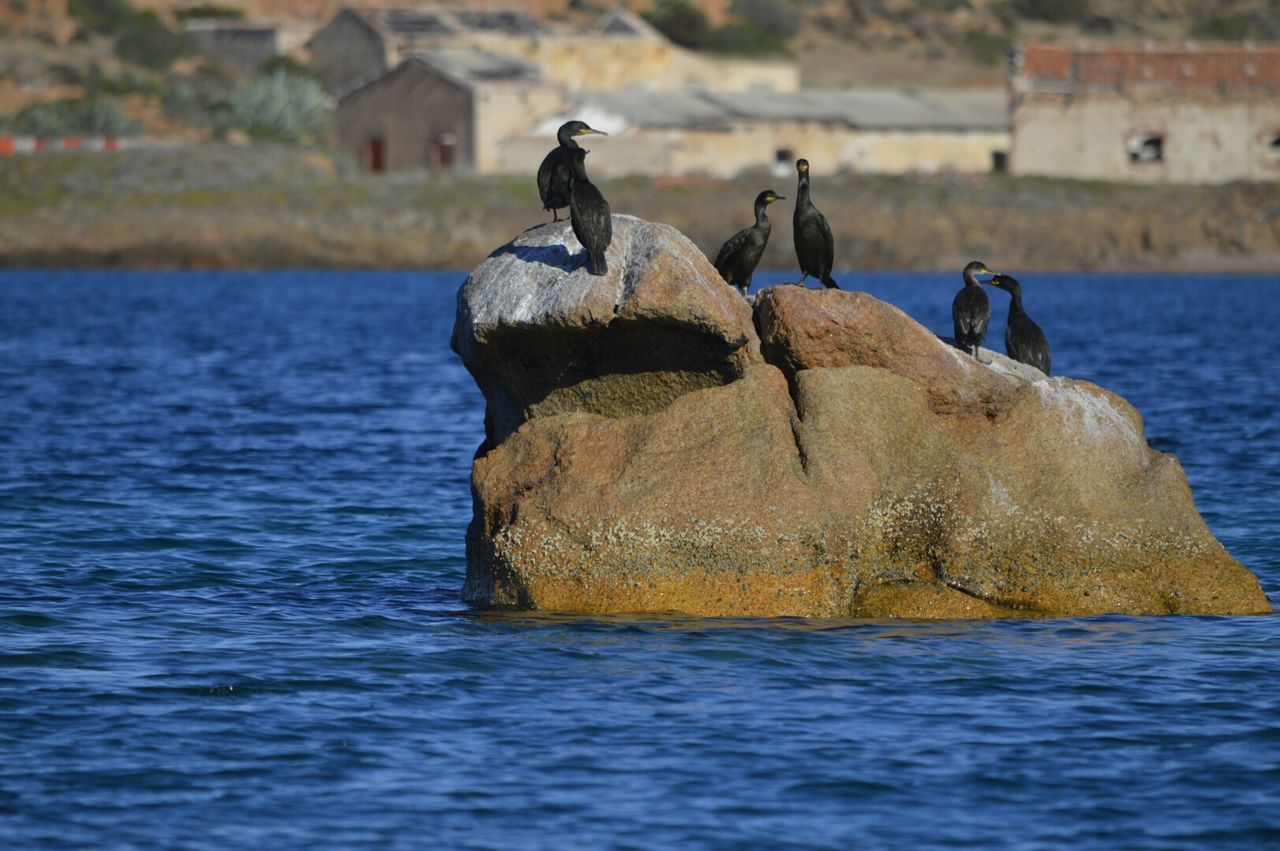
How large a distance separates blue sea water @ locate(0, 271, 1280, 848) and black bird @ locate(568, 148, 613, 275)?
2.76m

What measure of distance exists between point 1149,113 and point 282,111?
4455 cm

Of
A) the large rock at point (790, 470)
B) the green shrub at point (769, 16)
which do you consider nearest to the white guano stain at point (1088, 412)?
the large rock at point (790, 470)

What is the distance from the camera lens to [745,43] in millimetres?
125750

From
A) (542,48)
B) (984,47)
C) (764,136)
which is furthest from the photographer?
(984,47)

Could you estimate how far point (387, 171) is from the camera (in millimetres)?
96250

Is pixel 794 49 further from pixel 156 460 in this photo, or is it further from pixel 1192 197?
pixel 156 460

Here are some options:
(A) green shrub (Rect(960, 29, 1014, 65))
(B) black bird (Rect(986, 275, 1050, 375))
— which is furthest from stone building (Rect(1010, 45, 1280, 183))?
(B) black bird (Rect(986, 275, 1050, 375))

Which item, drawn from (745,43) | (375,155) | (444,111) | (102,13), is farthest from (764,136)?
(102,13)

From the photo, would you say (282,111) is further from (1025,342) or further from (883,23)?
(1025,342)

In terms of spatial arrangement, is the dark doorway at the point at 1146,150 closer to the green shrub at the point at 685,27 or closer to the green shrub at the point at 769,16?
the green shrub at the point at 685,27

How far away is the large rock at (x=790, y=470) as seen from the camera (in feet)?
48.5

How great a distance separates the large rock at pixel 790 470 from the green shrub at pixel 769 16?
122m

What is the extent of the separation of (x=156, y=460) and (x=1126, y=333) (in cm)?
3339

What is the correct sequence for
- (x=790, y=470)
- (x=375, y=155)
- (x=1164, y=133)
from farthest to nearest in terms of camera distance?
(x=375, y=155), (x=1164, y=133), (x=790, y=470)
